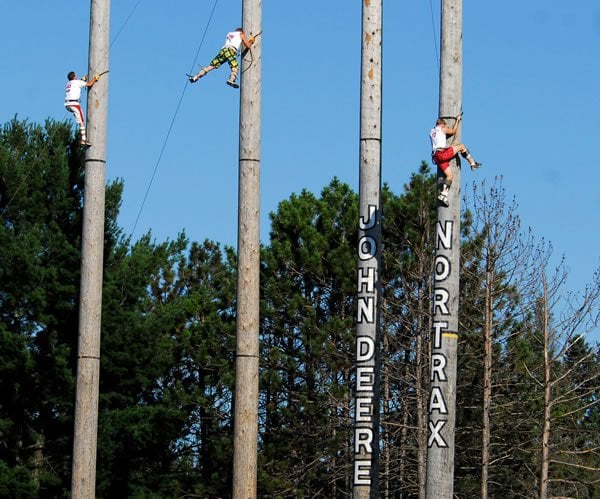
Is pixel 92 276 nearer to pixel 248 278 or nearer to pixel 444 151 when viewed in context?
pixel 248 278

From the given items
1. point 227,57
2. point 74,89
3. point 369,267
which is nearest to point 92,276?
point 74,89

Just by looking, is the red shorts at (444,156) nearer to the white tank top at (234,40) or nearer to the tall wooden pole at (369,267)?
the tall wooden pole at (369,267)

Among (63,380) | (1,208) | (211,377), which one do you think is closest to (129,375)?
(63,380)

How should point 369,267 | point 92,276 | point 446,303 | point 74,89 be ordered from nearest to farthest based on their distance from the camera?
point 446,303, point 369,267, point 92,276, point 74,89

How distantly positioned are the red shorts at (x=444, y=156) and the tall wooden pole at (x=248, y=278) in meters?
2.80

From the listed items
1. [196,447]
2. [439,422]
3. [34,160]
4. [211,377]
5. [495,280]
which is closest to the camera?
[439,422]

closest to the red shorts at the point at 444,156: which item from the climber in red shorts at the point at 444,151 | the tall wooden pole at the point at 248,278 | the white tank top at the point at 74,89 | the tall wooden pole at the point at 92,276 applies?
the climber in red shorts at the point at 444,151

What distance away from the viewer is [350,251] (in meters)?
35.2

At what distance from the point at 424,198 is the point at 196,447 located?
10.2 meters

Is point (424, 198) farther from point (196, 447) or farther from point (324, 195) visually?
point (196, 447)

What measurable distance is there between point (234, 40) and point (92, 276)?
3340 millimetres

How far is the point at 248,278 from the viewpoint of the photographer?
1406 centimetres

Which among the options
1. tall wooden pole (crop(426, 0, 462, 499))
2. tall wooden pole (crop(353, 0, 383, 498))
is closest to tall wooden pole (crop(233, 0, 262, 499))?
tall wooden pole (crop(353, 0, 383, 498))

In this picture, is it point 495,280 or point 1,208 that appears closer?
point 495,280
